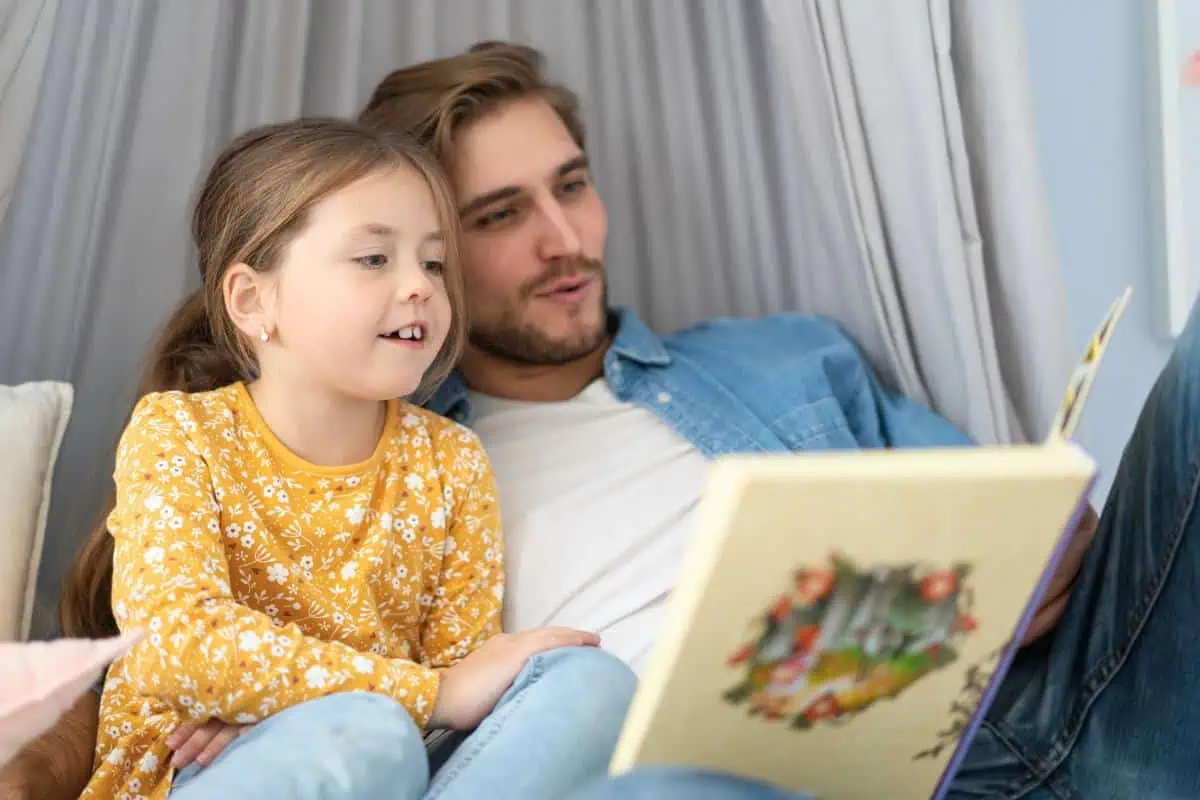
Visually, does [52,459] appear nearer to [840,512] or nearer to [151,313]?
[151,313]

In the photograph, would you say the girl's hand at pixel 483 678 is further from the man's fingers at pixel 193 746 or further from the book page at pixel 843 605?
the book page at pixel 843 605

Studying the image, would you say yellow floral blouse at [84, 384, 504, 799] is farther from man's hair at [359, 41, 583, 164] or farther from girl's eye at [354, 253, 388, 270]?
man's hair at [359, 41, 583, 164]

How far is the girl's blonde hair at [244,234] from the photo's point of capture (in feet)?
3.79

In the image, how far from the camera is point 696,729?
2.46 ft

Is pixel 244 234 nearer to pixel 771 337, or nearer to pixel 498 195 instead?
pixel 498 195

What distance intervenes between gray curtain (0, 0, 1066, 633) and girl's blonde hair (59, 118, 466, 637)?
0.46 ft

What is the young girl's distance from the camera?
94 centimetres

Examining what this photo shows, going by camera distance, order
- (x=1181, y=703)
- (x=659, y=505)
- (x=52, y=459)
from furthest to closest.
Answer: (x=659, y=505) < (x=52, y=459) < (x=1181, y=703)

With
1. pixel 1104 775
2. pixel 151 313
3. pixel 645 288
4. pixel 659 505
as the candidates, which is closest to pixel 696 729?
pixel 1104 775

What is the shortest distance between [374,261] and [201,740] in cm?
43

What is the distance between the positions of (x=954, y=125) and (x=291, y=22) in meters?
0.82

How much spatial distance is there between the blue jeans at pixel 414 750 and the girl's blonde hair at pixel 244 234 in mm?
307

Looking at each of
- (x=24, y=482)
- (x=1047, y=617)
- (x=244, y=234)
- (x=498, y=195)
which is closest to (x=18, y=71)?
(x=244, y=234)

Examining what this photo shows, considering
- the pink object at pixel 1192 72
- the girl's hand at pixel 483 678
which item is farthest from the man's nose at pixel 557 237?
the pink object at pixel 1192 72
